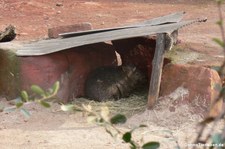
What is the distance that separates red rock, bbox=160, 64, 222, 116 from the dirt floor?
137mm

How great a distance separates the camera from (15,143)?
167 inches

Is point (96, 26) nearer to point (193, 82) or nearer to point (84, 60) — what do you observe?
point (84, 60)

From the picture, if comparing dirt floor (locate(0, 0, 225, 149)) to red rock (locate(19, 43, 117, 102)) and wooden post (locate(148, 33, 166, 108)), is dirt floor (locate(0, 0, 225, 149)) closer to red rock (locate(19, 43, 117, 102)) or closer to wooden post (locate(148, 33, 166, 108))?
wooden post (locate(148, 33, 166, 108))

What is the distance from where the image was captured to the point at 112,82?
541cm

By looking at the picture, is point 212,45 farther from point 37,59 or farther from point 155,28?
point 37,59

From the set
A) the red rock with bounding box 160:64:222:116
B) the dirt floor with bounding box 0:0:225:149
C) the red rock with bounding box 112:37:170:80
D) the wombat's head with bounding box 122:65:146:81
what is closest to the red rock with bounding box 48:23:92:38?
the red rock with bounding box 112:37:170:80

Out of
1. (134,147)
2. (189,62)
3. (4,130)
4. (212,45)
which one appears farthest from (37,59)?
(134,147)

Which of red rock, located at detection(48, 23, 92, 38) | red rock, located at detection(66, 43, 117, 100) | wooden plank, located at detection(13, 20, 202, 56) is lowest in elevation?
red rock, located at detection(66, 43, 117, 100)

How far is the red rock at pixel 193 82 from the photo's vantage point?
478cm

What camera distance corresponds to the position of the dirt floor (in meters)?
4.27

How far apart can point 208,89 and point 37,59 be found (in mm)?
Answer: 1702

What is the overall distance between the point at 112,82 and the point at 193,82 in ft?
3.09

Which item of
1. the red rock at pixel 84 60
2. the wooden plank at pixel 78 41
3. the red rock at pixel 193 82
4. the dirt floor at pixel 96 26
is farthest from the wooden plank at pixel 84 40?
the dirt floor at pixel 96 26

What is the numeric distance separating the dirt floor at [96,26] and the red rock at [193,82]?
0.14m
